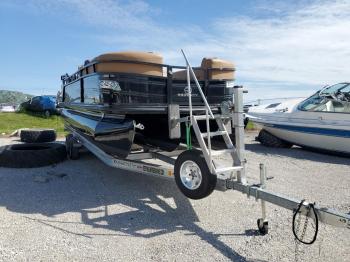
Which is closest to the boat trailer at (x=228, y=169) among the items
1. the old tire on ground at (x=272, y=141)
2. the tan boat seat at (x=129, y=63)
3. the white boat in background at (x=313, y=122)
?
the tan boat seat at (x=129, y=63)

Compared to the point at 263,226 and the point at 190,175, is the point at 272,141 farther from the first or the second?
the point at 263,226

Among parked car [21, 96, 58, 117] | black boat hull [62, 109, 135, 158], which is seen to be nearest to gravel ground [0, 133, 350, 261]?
black boat hull [62, 109, 135, 158]

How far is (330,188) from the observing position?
230 inches

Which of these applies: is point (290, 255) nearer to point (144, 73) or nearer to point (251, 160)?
point (144, 73)

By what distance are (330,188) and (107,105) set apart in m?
3.65

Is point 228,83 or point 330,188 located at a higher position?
point 228,83

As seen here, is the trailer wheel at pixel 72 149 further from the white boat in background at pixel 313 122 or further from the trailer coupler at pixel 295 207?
the white boat in background at pixel 313 122

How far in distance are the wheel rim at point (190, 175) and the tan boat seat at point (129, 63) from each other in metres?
1.39

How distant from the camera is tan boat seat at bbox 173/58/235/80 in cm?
548

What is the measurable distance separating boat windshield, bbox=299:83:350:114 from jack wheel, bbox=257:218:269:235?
6.01 meters

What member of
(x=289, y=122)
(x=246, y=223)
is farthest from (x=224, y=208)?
(x=289, y=122)

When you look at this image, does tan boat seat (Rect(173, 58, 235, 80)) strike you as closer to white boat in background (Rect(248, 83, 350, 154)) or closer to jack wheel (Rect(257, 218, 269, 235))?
jack wheel (Rect(257, 218, 269, 235))

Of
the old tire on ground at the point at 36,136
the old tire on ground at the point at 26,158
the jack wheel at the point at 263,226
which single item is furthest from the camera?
the old tire on ground at the point at 36,136

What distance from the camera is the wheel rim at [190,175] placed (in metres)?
4.19
